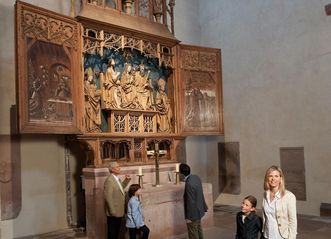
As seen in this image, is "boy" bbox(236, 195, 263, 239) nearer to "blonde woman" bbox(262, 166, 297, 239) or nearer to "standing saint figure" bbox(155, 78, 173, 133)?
"blonde woman" bbox(262, 166, 297, 239)

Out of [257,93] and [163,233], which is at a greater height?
[257,93]

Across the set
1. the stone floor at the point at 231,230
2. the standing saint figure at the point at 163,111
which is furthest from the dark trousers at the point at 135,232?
the standing saint figure at the point at 163,111

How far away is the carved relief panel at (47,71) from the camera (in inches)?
231

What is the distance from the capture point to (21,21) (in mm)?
5918

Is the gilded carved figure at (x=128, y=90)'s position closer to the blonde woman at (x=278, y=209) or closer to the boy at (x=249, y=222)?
the boy at (x=249, y=222)

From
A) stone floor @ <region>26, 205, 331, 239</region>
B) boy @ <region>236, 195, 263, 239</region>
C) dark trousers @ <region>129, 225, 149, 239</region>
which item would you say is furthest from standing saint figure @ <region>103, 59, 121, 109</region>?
boy @ <region>236, 195, 263, 239</region>

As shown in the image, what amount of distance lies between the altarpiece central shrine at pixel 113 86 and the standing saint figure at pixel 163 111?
0.02 metres

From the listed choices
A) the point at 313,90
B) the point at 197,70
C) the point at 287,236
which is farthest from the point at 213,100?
the point at 287,236

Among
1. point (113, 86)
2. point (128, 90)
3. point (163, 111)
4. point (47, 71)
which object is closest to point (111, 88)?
point (113, 86)

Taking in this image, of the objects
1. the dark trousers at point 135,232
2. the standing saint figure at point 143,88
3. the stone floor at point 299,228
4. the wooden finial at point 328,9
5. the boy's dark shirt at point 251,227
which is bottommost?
the stone floor at point 299,228

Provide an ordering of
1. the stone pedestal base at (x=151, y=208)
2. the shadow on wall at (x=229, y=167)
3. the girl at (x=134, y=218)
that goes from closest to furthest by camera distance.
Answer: the girl at (x=134, y=218), the stone pedestal base at (x=151, y=208), the shadow on wall at (x=229, y=167)

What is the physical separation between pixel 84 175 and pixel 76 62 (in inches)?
83.9

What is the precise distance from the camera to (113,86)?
25.5 ft

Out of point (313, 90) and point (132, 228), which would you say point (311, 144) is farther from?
point (132, 228)
